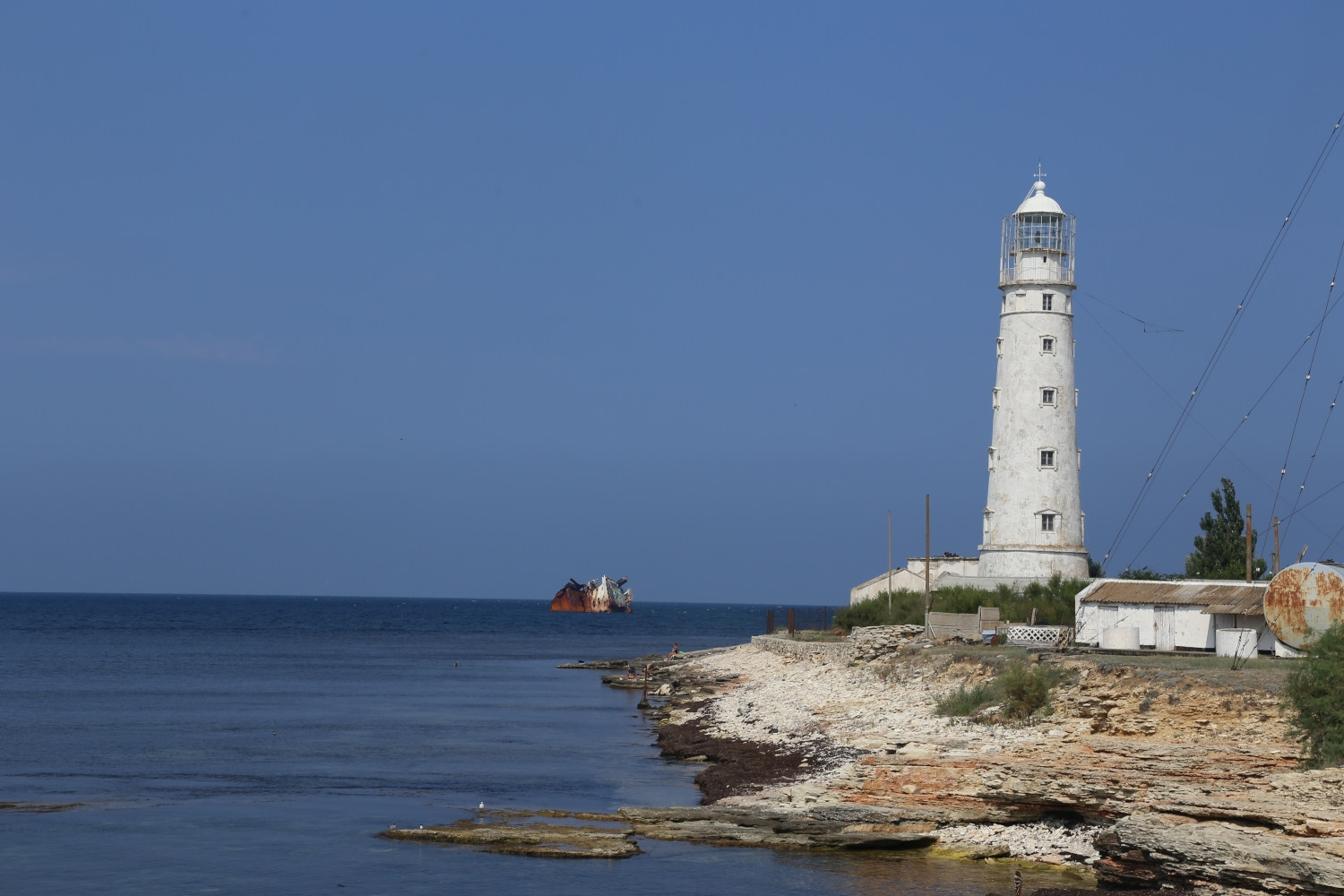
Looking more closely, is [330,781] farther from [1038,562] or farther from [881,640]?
[1038,562]

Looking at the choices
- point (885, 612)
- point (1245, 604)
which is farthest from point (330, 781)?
point (885, 612)

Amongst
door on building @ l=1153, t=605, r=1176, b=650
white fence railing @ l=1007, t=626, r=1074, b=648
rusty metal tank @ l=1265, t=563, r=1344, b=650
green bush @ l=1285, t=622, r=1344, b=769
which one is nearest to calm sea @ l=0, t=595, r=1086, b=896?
green bush @ l=1285, t=622, r=1344, b=769

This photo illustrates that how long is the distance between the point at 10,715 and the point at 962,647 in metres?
32.1

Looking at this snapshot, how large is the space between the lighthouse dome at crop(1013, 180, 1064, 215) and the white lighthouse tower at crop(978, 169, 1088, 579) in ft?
0.32

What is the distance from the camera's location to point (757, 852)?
75.5ft

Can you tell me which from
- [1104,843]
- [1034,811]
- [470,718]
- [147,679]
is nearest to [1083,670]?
[1034,811]

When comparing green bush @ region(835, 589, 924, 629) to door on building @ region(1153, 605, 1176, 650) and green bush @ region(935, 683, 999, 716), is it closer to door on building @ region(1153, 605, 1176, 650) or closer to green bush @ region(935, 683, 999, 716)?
door on building @ region(1153, 605, 1176, 650)

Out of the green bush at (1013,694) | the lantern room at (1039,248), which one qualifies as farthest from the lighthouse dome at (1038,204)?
the green bush at (1013,694)

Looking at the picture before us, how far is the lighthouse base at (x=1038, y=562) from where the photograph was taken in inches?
1849

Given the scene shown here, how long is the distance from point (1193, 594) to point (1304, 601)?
18.3 feet

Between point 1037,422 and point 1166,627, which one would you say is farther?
point 1037,422

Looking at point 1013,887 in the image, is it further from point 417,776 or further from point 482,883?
point 417,776

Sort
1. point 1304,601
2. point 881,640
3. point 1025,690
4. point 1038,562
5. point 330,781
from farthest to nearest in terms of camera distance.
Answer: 1. point 1038,562
2. point 881,640
3. point 330,781
4. point 1304,601
5. point 1025,690

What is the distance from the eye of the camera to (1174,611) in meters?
37.2
